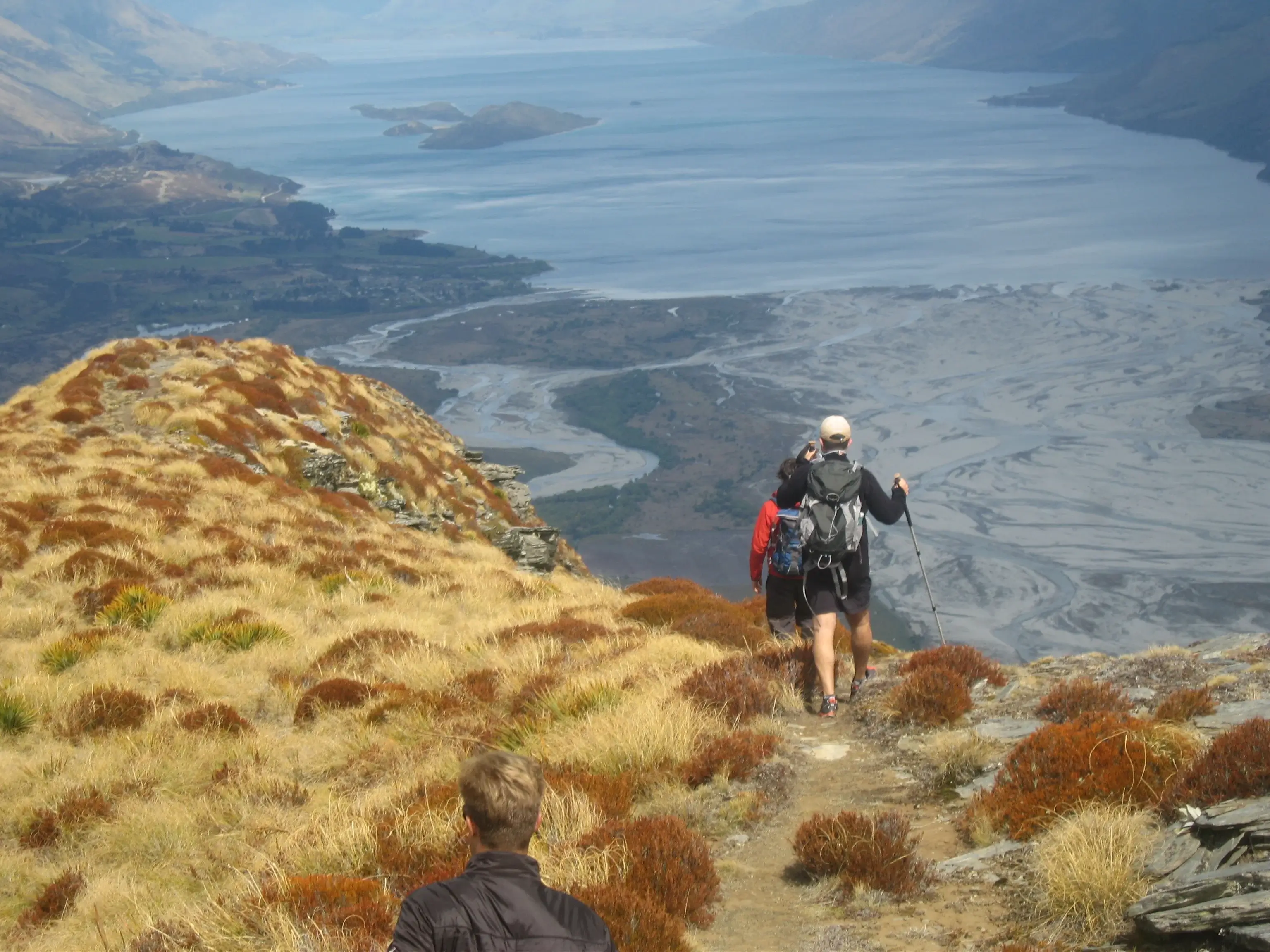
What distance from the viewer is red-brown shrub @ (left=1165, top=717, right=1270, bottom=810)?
5.65 meters

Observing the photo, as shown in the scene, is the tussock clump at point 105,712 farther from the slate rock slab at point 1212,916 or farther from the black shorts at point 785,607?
the slate rock slab at point 1212,916

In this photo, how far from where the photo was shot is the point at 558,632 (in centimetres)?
1159

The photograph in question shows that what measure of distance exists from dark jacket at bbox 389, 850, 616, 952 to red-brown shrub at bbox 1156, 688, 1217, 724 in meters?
5.28

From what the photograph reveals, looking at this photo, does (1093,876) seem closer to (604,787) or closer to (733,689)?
(604,787)

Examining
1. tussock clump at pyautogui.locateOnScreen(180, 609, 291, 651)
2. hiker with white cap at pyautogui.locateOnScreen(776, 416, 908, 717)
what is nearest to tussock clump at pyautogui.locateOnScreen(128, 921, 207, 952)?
hiker with white cap at pyautogui.locateOnScreen(776, 416, 908, 717)

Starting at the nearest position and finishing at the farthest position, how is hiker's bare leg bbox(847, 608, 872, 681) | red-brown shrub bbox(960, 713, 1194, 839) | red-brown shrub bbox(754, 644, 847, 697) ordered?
red-brown shrub bbox(960, 713, 1194, 839), hiker's bare leg bbox(847, 608, 872, 681), red-brown shrub bbox(754, 644, 847, 697)

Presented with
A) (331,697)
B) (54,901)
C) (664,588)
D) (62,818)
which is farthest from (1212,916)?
(664,588)

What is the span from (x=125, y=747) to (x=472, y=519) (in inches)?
743

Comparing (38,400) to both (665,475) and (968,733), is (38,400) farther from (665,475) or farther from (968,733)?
(665,475)

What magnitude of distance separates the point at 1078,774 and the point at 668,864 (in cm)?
250

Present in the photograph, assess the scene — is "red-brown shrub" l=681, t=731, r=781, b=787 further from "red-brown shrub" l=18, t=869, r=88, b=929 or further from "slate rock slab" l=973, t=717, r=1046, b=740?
"red-brown shrub" l=18, t=869, r=88, b=929

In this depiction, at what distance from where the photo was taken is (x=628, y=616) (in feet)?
43.3

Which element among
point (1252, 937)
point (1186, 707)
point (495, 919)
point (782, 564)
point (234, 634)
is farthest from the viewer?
point (234, 634)

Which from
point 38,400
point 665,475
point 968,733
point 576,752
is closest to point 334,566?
point 576,752
